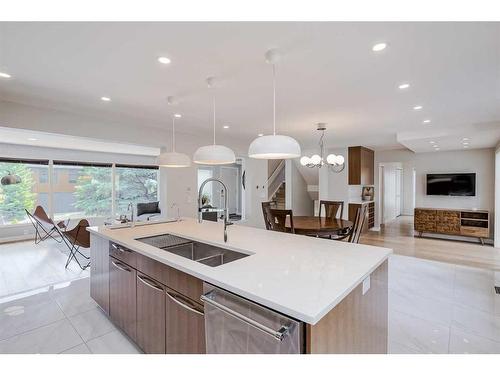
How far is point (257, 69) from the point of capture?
2.27 m

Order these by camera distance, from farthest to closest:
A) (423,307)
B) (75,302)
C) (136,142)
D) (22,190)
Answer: (22,190), (136,142), (75,302), (423,307)

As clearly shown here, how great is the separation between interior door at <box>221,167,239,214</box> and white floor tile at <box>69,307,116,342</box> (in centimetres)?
651

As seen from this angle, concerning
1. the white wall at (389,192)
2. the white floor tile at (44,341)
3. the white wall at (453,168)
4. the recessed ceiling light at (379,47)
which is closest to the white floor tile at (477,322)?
the recessed ceiling light at (379,47)

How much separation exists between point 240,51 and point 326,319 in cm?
189

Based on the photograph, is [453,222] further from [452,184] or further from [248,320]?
[248,320]

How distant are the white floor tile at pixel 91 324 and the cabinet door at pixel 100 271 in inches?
4.5

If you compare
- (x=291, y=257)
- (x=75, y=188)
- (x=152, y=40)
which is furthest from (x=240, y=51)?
(x=75, y=188)

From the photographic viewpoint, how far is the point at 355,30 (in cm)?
168

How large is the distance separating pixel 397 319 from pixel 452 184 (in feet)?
18.3

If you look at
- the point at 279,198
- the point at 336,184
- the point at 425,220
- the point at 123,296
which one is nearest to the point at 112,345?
the point at 123,296
